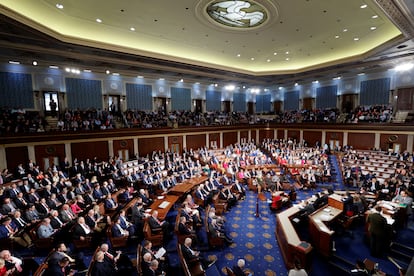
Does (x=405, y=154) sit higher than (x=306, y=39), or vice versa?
(x=306, y=39)

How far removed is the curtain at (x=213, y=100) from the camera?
24062mm

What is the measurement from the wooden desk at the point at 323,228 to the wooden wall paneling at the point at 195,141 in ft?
43.0

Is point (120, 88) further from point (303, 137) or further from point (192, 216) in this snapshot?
point (303, 137)

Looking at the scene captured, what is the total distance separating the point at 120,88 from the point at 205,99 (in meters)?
9.31

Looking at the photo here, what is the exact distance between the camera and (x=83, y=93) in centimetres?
1630

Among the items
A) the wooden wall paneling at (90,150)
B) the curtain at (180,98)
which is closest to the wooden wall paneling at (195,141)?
the curtain at (180,98)

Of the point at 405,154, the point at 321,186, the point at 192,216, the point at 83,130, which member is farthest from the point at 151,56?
the point at 405,154

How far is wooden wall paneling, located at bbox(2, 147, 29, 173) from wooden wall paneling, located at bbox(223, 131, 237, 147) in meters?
15.5

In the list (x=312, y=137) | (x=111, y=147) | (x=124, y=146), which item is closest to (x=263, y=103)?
(x=312, y=137)

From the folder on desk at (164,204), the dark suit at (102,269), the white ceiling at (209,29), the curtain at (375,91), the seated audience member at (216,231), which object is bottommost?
the seated audience member at (216,231)

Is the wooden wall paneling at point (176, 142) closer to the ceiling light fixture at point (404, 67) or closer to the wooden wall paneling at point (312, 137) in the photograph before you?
the wooden wall paneling at point (312, 137)

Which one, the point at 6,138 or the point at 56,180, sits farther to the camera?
the point at 6,138

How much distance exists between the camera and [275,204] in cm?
867

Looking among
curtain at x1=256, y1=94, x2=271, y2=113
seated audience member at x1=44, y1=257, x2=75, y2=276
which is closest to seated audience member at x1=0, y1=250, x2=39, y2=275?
seated audience member at x1=44, y1=257, x2=75, y2=276
